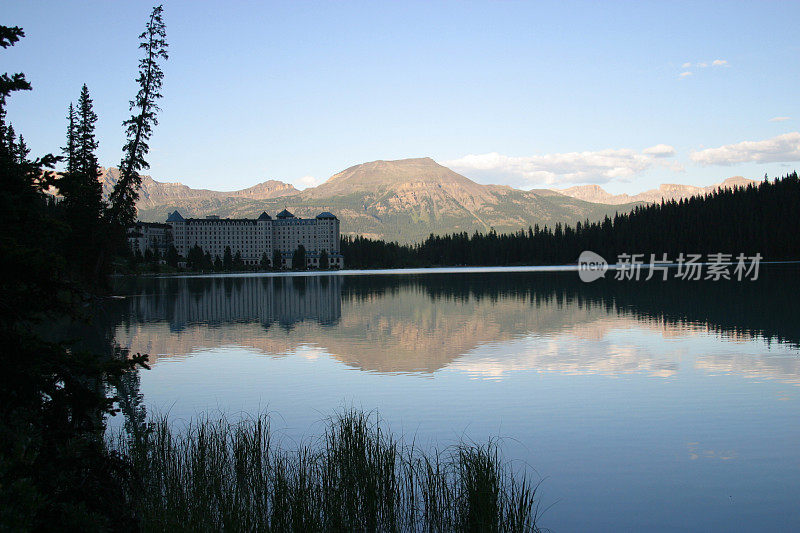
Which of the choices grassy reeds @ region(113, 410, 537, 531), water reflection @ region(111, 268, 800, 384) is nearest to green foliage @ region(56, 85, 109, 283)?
water reflection @ region(111, 268, 800, 384)

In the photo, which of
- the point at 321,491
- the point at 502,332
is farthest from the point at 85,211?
the point at 321,491

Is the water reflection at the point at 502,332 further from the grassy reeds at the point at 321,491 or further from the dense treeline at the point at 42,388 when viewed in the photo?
the dense treeline at the point at 42,388

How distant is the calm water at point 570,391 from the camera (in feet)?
37.6

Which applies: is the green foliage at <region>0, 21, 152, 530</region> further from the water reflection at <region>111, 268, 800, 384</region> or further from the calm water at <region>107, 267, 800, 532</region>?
the water reflection at <region>111, 268, 800, 384</region>

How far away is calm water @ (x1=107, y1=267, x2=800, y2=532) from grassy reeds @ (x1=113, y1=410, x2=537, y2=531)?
1.67m

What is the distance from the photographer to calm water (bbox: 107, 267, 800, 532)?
11.4 meters

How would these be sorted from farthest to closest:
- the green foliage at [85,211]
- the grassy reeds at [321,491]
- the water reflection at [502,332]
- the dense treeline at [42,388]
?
the green foliage at [85,211] < the water reflection at [502,332] < the grassy reeds at [321,491] < the dense treeline at [42,388]

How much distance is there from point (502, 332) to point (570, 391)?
1522 cm

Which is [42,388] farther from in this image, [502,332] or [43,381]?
[502,332]

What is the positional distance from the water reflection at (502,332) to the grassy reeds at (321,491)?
40.0 feet

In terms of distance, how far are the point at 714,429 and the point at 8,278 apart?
15.2m

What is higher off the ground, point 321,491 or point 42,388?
point 42,388

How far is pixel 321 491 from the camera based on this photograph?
10422mm

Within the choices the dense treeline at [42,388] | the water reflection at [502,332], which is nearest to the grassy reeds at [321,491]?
the dense treeline at [42,388]
